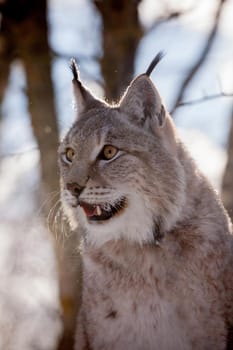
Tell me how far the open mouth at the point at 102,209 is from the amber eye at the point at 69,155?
1.34ft

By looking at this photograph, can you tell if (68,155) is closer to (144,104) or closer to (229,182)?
(144,104)

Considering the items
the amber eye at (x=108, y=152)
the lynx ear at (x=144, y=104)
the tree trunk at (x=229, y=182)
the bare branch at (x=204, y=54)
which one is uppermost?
→ the bare branch at (x=204, y=54)

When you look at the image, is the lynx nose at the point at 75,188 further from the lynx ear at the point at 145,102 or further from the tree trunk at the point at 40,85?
the tree trunk at the point at 40,85

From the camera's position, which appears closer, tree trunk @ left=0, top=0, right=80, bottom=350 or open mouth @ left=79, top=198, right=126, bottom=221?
open mouth @ left=79, top=198, right=126, bottom=221

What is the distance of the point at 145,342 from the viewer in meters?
3.67

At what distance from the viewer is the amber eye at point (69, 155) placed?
391 centimetres

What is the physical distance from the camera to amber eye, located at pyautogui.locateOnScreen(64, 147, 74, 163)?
391 centimetres

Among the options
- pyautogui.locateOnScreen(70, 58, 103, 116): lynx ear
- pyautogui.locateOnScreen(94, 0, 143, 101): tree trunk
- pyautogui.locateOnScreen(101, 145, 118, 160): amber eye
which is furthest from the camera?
pyautogui.locateOnScreen(94, 0, 143, 101): tree trunk

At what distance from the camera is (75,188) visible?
11.6ft

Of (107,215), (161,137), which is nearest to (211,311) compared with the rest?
(107,215)

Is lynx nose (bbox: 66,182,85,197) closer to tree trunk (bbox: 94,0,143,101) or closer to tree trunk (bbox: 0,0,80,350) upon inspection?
tree trunk (bbox: 0,0,80,350)

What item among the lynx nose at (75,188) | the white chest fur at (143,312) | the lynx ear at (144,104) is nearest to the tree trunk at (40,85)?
the white chest fur at (143,312)

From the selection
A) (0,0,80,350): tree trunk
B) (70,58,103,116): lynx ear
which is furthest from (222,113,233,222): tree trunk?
(70,58,103,116): lynx ear

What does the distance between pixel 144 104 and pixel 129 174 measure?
19.9 inches
